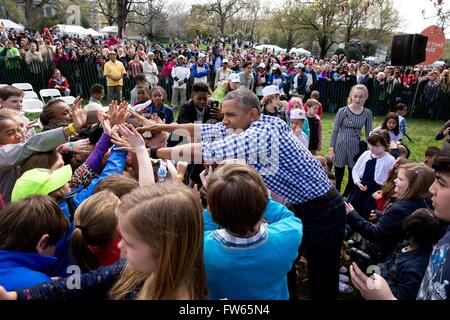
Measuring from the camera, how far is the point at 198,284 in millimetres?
1413

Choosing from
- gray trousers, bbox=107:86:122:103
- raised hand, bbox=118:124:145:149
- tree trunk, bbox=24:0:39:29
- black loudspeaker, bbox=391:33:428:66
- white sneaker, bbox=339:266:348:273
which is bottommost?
white sneaker, bbox=339:266:348:273

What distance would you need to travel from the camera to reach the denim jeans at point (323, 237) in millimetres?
2559

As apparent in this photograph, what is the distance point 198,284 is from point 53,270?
0.76 m

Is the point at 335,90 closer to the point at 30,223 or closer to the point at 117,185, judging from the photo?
the point at 117,185

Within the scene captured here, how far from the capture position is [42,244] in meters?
1.65

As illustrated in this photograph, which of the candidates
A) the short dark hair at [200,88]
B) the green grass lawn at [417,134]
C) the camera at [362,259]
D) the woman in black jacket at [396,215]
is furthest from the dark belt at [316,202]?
the green grass lawn at [417,134]

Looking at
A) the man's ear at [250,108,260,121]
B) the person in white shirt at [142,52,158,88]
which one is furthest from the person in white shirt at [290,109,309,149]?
the person in white shirt at [142,52,158,88]

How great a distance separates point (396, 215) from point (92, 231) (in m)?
2.31

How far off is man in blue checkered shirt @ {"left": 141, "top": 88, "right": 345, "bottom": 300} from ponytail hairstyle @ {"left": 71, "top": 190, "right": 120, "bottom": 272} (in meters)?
0.69

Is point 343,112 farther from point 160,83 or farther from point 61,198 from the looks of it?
point 160,83

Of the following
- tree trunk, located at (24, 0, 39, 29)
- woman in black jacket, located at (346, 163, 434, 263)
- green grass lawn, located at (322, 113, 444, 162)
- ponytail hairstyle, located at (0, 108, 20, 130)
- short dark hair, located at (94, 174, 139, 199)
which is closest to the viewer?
short dark hair, located at (94, 174, 139, 199)

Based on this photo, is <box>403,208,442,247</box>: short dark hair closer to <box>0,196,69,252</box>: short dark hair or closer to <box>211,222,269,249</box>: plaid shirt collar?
<box>211,222,269,249</box>: plaid shirt collar

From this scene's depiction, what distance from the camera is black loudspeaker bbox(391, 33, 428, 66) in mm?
8484

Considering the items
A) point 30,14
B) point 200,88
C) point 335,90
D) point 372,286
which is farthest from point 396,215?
point 30,14
